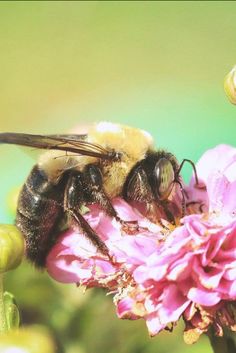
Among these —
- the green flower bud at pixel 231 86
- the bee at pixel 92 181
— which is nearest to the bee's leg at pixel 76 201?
the bee at pixel 92 181

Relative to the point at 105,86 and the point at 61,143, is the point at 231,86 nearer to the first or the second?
the point at 61,143

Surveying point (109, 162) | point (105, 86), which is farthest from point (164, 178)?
point (105, 86)

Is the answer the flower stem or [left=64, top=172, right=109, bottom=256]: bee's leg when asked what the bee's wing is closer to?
[left=64, top=172, right=109, bottom=256]: bee's leg

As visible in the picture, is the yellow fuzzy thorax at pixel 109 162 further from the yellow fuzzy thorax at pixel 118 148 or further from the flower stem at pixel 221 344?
the flower stem at pixel 221 344

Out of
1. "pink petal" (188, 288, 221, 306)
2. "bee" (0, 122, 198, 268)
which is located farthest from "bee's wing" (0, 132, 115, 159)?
"pink petal" (188, 288, 221, 306)

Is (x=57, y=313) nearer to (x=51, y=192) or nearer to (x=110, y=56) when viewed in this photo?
(x=51, y=192)

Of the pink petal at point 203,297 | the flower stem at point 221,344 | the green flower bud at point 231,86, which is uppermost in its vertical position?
the green flower bud at point 231,86

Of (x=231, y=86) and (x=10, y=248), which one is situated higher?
(x=231, y=86)
